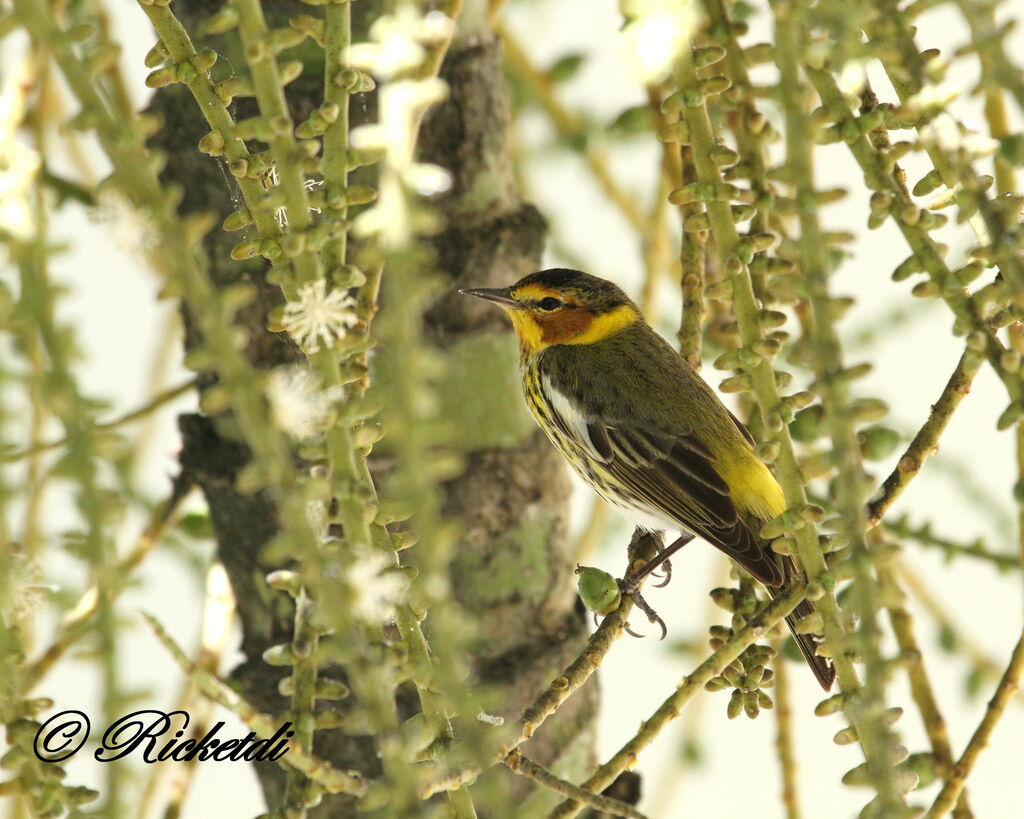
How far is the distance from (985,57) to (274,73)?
0.94ft

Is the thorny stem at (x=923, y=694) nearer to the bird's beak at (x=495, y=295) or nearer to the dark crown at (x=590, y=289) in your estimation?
the bird's beak at (x=495, y=295)

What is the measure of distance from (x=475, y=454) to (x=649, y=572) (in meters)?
0.19

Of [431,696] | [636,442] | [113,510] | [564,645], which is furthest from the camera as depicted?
[636,442]

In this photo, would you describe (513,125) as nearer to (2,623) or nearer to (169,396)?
(169,396)

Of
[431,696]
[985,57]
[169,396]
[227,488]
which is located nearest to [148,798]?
[227,488]

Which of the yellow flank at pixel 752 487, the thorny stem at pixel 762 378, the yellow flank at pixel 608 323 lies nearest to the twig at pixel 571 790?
the thorny stem at pixel 762 378

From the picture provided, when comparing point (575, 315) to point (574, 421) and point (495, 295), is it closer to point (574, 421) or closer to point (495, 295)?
point (574, 421)

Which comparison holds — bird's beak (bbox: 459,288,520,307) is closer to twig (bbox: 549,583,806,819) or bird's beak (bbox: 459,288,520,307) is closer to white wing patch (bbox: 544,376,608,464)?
white wing patch (bbox: 544,376,608,464)

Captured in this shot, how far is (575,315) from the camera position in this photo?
1.49 metres

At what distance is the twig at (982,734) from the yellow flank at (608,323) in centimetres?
85

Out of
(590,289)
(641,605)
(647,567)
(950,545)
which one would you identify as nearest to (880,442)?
(950,545)

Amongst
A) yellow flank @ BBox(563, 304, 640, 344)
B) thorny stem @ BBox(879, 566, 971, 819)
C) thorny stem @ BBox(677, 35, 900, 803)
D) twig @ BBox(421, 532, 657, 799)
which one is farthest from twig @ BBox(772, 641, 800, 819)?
yellow flank @ BBox(563, 304, 640, 344)

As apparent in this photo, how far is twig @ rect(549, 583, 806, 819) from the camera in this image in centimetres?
62

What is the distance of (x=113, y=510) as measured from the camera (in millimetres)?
446
